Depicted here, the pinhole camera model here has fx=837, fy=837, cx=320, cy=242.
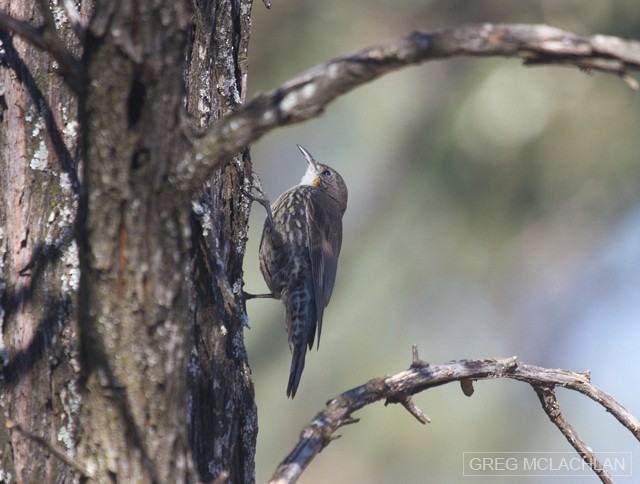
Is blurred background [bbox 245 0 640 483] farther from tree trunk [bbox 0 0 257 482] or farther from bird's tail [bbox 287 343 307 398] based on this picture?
tree trunk [bbox 0 0 257 482]

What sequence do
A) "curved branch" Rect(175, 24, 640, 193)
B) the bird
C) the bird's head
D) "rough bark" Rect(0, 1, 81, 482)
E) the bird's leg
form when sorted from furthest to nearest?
1. the bird's head
2. the bird
3. the bird's leg
4. "rough bark" Rect(0, 1, 81, 482)
5. "curved branch" Rect(175, 24, 640, 193)

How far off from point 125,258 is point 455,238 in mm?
8089

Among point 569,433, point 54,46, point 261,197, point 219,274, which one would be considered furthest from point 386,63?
point 261,197

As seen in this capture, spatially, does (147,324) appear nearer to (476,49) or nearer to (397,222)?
(476,49)

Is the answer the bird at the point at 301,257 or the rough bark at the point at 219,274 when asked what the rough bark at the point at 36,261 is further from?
the bird at the point at 301,257

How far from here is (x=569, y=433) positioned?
6.52 ft

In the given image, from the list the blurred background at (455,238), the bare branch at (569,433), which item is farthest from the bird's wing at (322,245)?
the blurred background at (455,238)

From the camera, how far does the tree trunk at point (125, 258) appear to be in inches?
48.7

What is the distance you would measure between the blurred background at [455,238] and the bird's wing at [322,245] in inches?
176

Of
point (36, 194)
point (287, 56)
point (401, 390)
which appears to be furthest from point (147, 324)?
point (287, 56)

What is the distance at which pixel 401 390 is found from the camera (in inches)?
71.6

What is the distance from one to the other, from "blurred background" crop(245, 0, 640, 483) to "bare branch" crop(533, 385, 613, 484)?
6.50 meters

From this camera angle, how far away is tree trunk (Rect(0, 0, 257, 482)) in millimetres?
1236

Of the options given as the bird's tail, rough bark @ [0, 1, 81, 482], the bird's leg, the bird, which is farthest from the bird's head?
rough bark @ [0, 1, 81, 482]
